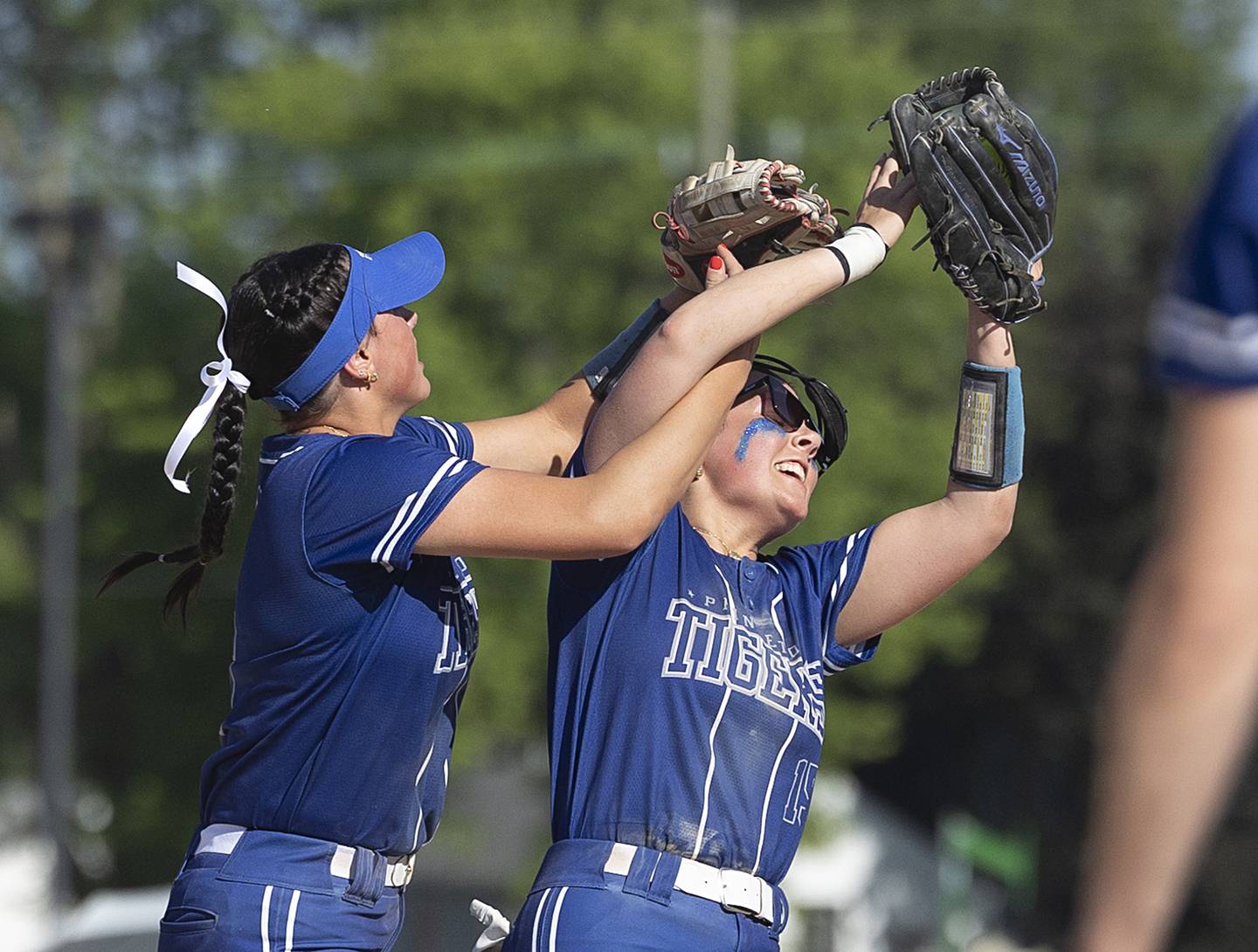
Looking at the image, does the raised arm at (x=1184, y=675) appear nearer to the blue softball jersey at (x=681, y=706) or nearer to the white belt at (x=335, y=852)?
the blue softball jersey at (x=681, y=706)

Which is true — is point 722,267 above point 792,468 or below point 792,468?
above

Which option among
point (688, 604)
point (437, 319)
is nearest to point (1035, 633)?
point (437, 319)

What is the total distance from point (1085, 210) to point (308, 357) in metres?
25.9

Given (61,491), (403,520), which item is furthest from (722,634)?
(61,491)

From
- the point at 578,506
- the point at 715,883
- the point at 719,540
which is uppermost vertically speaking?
the point at 578,506

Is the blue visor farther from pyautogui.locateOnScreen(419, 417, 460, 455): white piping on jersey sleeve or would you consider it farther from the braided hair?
pyautogui.locateOnScreen(419, 417, 460, 455): white piping on jersey sleeve

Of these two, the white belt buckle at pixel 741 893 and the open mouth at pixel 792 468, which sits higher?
the open mouth at pixel 792 468

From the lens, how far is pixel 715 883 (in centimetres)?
294

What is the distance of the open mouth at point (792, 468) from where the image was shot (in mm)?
3246

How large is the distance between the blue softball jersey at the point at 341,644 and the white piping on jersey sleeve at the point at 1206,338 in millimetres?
1415

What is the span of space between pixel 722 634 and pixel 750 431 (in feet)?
1.35

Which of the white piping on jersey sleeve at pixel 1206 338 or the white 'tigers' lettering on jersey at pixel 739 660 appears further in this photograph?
the white 'tigers' lettering on jersey at pixel 739 660

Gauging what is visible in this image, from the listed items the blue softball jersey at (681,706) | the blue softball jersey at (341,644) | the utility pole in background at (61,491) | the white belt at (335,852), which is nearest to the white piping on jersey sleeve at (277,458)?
the blue softball jersey at (341,644)

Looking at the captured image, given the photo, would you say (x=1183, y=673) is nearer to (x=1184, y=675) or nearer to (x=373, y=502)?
(x=1184, y=675)
